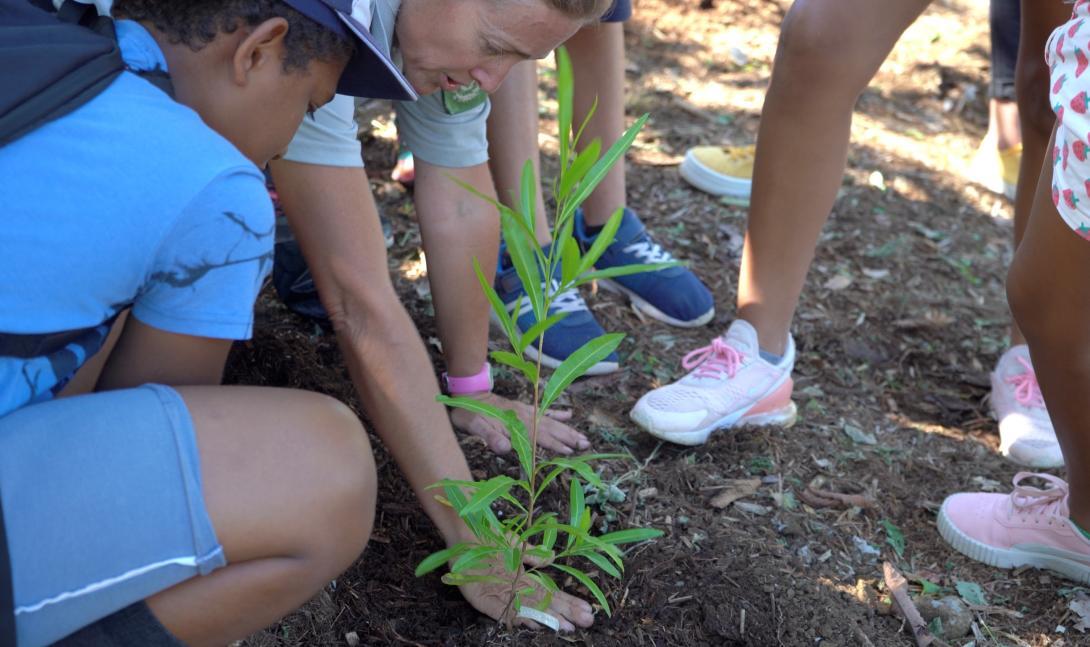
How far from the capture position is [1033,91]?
257 centimetres

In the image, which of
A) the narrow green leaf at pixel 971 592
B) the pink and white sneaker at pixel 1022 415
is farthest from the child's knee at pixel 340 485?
the pink and white sneaker at pixel 1022 415

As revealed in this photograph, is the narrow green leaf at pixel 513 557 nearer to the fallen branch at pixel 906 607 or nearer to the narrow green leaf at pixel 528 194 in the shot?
the narrow green leaf at pixel 528 194

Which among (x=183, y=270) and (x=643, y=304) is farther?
(x=643, y=304)

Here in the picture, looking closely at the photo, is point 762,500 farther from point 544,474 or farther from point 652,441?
point 544,474

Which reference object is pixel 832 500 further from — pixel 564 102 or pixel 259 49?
pixel 259 49

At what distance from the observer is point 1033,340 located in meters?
2.08

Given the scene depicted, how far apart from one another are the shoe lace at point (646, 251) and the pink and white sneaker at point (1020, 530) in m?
1.12

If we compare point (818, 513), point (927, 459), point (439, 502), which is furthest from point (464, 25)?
point (927, 459)

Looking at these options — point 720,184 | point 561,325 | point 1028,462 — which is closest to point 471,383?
point 561,325

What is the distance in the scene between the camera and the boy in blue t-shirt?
1362 mm

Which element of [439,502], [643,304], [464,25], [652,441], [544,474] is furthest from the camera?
[643,304]

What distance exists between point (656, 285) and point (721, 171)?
1.02 metres

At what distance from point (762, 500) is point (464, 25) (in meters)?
1.33

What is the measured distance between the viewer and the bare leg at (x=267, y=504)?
1479 mm
